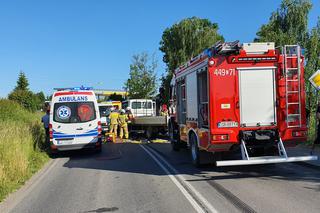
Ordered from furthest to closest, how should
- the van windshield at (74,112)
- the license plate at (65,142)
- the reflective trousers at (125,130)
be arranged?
the reflective trousers at (125,130)
the van windshield at (74,112)
the license plate at (65,142)

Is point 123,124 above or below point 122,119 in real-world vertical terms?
below

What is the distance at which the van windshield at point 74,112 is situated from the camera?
1516cm

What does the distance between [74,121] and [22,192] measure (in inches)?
256

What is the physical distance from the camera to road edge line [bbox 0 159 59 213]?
24.9ft

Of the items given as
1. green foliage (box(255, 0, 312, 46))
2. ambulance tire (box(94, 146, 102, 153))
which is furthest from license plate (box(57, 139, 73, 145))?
green foliage (box(255, 0, 312, 46))

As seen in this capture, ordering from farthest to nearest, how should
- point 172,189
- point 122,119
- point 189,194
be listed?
point 122,119 < point 172,189 < point 189,194

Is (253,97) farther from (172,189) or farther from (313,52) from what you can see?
(313,52)

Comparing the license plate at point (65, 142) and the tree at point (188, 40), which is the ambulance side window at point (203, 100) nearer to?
the license plate at point (65, 142)

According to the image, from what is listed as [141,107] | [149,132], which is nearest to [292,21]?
[141,107]

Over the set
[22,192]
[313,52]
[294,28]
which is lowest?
[22,192]

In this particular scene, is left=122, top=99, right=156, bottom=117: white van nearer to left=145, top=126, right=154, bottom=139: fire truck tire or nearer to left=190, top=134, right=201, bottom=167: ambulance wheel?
left=145, top=126, right=154, bottom=139: fire truck tire

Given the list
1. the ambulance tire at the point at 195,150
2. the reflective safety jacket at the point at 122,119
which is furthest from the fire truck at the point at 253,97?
the reflective safety jacket at the point at 122,119

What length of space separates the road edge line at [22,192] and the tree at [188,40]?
127 ft

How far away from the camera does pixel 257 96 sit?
9.73 m
